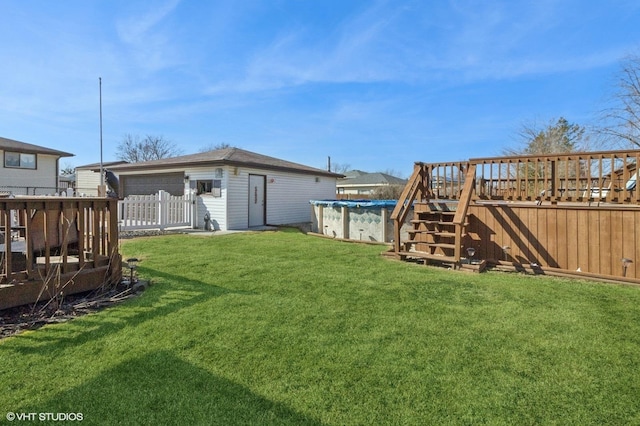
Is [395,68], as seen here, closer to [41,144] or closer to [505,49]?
[505,49]

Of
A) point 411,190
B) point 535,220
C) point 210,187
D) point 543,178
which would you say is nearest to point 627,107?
point 543,178

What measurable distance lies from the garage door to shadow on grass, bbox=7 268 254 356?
926cm

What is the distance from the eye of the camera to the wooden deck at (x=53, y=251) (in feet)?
10.6

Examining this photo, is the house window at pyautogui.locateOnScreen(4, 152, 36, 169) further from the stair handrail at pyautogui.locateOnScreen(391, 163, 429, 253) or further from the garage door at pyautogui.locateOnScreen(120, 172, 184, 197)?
the stair handrail at pyautogui.locateOnScreen(391, 163, 429, 253)

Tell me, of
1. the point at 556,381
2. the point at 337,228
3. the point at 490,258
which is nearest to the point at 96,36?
the point at 337,228

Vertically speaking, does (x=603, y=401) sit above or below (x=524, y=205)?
below

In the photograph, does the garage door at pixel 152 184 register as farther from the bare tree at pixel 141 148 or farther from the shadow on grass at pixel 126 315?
the bare tree at pixel 141 148

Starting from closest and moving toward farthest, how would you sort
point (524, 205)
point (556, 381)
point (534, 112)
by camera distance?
point (556, 381) < point (524, 205) < point (534, 112)

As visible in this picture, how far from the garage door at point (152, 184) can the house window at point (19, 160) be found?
27.6ft

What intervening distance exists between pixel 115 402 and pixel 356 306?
2381mm

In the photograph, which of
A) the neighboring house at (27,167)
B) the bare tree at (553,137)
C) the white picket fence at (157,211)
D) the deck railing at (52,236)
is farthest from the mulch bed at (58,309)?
the bare tree at (553,137)

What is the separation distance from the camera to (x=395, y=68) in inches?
558

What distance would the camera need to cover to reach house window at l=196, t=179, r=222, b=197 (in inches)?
455

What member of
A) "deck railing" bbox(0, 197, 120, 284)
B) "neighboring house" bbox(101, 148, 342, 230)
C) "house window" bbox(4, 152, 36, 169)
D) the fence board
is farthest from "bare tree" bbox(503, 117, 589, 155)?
"house window" bbox(4, 152, 36, 169)
